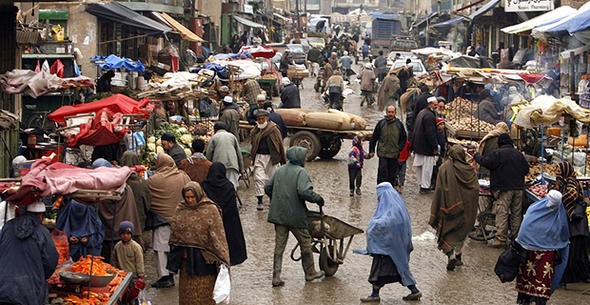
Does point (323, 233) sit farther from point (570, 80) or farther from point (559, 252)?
point (570, 80)

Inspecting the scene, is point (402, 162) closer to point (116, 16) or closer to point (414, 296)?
point (414, 296)

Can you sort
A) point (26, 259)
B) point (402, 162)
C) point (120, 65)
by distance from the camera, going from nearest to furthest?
1. point (26, 259)
2. point (402, 162)
3. point (120, 65)

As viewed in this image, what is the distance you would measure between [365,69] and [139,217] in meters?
22.0

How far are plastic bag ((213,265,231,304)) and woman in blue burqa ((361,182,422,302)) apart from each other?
178 centimetres

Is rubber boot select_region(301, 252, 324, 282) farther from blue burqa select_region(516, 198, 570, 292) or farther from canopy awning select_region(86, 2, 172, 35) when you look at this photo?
canopy awning select_region(86, 2, 172, 35)

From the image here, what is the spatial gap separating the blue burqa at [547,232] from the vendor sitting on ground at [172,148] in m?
5.19

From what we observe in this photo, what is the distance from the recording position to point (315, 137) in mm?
21469

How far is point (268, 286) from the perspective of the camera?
1230 centimetres

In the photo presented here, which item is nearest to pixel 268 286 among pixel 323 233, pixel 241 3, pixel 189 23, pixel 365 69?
pixel 323 233

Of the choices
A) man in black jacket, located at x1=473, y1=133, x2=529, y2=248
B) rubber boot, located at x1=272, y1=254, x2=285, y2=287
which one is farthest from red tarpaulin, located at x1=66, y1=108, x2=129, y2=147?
man in black jacket, located at x1=473, y1=133, x2=529, y2=248

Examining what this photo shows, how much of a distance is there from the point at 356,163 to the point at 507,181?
167 inches

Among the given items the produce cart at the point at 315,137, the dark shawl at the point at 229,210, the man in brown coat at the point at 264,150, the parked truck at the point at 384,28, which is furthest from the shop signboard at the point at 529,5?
the parked truck at the point at 384,28

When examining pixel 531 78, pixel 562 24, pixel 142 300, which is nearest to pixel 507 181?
pixel 142 300

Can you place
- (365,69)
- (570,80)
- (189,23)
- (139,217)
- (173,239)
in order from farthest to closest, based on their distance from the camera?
(189,23) < (365,69) < (570,80) < (139,217) < (173,239)
